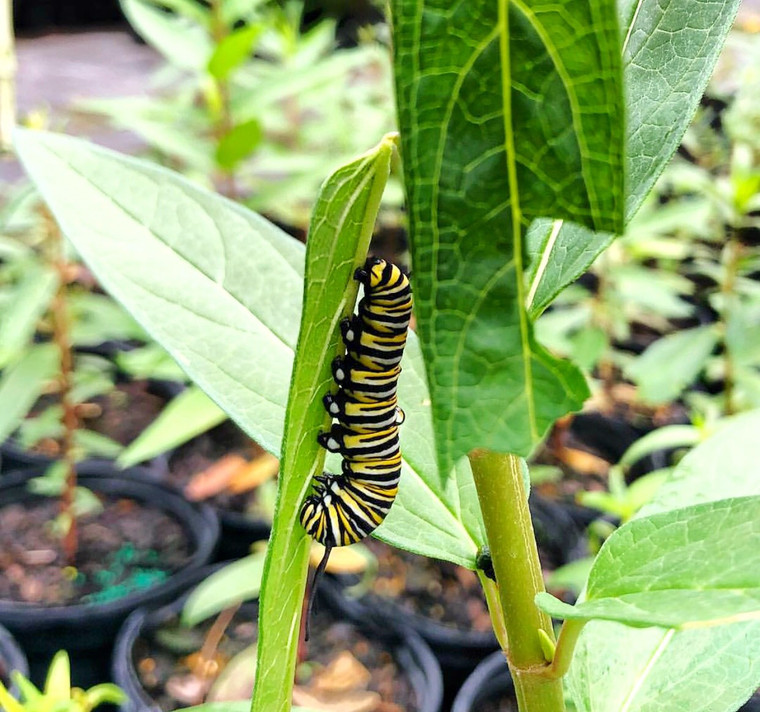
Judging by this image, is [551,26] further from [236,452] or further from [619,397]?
[619,397]

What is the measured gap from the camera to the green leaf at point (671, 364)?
6.03 feet

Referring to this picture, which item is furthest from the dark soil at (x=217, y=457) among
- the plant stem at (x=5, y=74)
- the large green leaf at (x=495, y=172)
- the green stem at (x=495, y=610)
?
the large green leaf at (x=495, y=172)

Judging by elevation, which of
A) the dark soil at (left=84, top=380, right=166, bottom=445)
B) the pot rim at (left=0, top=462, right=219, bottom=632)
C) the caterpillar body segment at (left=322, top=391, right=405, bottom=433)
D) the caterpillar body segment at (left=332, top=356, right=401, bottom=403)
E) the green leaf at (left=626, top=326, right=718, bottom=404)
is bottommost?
the dark soil at (left=84, top=380, right=166, bottom=445)

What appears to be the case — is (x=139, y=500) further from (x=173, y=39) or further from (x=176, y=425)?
(x=173, y=39)

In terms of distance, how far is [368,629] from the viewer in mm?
1600

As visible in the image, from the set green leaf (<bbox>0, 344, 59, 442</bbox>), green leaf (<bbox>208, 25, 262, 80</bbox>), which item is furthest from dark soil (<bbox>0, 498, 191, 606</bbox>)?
green leaf (<bbox>208, 25, 262, 80</bbox>)

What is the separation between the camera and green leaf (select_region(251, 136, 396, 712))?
334mm

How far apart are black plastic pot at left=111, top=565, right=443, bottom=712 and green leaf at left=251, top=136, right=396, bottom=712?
3.61ft

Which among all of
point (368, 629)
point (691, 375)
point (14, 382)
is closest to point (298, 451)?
point (368, 629)

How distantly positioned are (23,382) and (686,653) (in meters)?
1.41

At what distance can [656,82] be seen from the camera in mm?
454

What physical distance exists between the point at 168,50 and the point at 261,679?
1538mm

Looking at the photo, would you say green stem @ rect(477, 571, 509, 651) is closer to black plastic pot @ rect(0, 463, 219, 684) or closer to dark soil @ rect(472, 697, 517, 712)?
dark soil @ rect(472, 697, 517, 712)

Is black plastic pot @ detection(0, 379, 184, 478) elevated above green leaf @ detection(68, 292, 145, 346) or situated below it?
below
